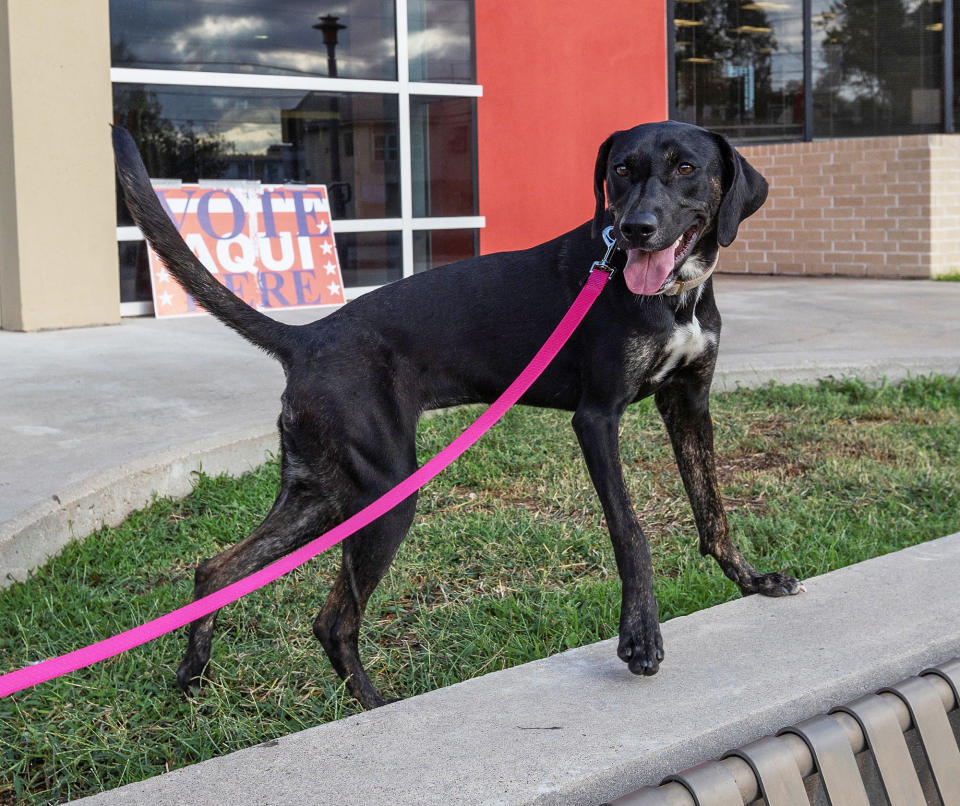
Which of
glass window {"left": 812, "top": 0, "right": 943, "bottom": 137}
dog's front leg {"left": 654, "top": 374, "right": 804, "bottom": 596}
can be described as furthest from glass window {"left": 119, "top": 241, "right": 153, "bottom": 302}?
glass window {"left": 812, "top": 0, "right": 943, "bottom": 137}

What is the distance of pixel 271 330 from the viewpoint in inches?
115

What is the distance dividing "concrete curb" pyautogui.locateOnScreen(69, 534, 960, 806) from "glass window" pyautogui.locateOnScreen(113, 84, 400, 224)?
7.67 m

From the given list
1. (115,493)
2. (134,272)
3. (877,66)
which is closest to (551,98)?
(134,272)

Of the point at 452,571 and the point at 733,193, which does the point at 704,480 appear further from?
the point at 452,571

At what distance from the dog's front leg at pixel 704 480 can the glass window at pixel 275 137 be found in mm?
7183

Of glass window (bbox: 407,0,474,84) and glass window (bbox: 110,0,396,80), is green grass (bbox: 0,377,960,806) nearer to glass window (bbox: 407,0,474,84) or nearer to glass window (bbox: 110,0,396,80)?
glass window (bbox: 110,0,396,80)

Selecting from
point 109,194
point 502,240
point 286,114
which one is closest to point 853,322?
point 502,240

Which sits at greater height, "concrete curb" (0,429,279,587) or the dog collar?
the dog collar

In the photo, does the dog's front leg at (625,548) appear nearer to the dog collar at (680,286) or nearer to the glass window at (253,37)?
the dog collar at (680,286)

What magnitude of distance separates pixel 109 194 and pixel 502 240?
13.7 ft

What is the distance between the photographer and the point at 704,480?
3221 mm

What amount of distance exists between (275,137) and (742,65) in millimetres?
7528

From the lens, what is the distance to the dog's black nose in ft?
8.47

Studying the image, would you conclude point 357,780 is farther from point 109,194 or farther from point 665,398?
point 109,194
